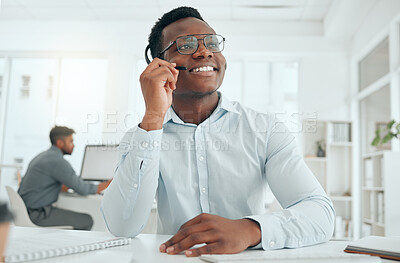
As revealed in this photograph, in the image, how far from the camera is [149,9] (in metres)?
5.57

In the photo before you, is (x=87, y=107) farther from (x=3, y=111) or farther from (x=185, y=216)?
(x=185, y=216)

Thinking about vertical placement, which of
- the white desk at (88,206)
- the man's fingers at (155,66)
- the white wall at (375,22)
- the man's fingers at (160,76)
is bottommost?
the white desk at (88,206)

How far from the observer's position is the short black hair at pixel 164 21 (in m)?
1.45

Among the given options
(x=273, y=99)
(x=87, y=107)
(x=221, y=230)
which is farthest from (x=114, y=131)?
(x=221, y=230)

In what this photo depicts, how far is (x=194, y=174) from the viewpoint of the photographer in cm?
121

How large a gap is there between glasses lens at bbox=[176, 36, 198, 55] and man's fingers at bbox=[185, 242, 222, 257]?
0.75m

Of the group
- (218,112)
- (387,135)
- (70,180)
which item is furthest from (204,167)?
(387,135)

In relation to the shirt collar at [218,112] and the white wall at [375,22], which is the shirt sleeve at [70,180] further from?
the white wall at [375,22]

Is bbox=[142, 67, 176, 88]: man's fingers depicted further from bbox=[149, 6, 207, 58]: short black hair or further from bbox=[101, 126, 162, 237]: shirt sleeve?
bbox=[149, 6, 207, 58]: short black hair

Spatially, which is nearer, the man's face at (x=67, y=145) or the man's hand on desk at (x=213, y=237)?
the man's hand on desk at (x=213, y=237)

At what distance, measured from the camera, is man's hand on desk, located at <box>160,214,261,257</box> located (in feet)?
2.47

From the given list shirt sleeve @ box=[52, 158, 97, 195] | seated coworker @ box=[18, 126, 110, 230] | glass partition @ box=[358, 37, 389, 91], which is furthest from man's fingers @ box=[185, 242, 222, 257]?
glass partition @ box=[358, 37, 389, 91]

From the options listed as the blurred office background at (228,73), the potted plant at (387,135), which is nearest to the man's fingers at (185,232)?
the potted plant at (387,135)

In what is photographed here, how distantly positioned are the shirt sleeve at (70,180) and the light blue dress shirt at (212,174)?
2359 millimetres
